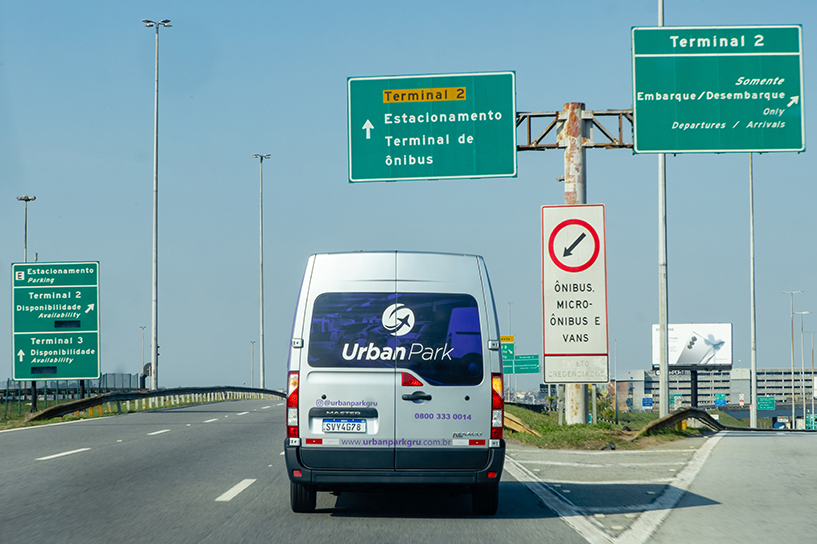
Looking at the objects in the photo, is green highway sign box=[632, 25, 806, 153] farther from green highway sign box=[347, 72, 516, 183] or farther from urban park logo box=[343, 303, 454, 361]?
urban park logo box=[343, 303, 454, 361]

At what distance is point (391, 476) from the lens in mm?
8266

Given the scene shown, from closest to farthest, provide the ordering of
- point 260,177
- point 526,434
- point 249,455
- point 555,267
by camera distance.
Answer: point 249,455, point 555,267, point 526,434, point 260,177

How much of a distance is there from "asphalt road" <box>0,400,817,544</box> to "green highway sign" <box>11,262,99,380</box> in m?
11.2

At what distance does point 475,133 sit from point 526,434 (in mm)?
6096

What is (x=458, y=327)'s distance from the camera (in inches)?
328

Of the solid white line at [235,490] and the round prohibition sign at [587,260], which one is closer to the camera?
the solid white line at [235,490]

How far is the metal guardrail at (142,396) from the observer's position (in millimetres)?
25455

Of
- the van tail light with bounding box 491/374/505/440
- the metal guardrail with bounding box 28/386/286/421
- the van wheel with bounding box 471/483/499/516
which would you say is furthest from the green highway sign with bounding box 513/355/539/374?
the van tail light with bounding box 491/374/505/440

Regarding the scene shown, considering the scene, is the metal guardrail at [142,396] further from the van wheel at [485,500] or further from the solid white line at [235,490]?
the van wheel at [485,500]

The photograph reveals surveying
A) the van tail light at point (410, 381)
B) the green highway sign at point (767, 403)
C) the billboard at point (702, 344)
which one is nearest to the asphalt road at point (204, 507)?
the van tail light at point (410, 381)

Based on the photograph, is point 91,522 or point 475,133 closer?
point 91,522

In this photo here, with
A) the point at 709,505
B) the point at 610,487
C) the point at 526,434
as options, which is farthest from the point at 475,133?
the point at 709,505

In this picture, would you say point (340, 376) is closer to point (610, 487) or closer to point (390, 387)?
point (390, 387)

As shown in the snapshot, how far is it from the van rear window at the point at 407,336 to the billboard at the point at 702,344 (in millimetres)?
63315
